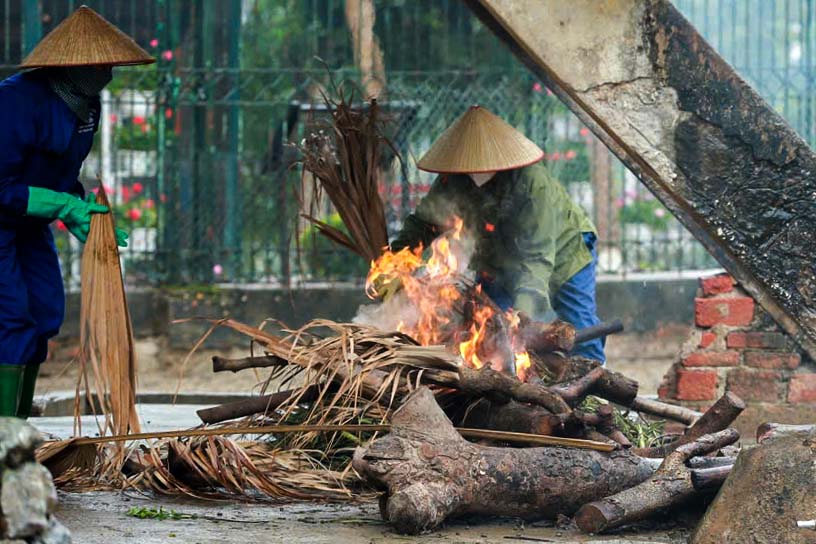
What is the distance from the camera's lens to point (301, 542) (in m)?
4.14

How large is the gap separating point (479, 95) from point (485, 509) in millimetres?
6182

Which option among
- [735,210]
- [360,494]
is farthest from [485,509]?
[735,210]

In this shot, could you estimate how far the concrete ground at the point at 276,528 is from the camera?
13.8 ft

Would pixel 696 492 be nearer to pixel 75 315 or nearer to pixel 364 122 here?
pixel 364 122

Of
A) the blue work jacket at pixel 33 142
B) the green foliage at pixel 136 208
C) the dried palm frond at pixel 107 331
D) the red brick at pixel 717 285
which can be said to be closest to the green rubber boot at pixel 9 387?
the dried palm frond at pixel 107 331

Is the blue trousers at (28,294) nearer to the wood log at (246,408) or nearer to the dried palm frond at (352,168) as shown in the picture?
the wood log at (246,408)

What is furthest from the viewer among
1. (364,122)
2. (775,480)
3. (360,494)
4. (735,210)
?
(364,122)

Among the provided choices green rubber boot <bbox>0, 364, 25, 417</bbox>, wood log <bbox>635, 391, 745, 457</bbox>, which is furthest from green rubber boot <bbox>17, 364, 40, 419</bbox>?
wood log <bbox>635, 391, 745, 457</bbox>

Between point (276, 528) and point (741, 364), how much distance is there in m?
3.71

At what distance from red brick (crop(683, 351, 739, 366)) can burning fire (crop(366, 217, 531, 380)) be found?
1.61m

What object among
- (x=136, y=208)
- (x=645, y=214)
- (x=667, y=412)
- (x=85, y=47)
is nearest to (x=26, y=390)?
(x=85, y=47)

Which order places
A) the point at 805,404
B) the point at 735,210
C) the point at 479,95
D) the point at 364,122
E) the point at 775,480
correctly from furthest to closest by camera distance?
the point at 479,95
the point at 805,404
the point at 364,122
the point at 735,210
the point at 775,480

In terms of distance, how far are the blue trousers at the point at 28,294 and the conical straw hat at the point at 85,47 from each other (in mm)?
690

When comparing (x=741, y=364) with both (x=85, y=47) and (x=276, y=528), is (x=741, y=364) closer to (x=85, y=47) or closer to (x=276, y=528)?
(x=276, y=528)
